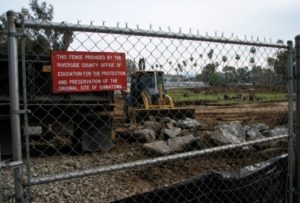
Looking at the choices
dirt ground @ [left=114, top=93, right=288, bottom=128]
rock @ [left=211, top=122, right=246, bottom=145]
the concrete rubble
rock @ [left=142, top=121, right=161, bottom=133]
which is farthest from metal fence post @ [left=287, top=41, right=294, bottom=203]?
rock @ [left=142, top=121, right=161, bottom=133]

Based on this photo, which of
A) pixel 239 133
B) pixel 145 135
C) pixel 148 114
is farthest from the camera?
pixel 148 114

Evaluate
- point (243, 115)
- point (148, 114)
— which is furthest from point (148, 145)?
point (243, 115)

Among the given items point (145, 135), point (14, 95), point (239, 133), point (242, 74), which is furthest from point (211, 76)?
point (145, 135)

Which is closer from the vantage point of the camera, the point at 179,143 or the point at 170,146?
the point at 170,146

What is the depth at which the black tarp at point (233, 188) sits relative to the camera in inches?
142

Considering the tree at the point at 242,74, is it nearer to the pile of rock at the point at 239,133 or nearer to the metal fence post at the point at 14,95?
the metal fence post at the point at 14,95

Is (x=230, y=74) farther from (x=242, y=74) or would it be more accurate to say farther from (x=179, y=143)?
(x=179, y=143)

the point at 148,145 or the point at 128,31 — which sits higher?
the point at 128,31

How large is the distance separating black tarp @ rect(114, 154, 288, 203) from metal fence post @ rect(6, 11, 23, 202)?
3.85 feet

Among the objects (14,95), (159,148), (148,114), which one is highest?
(14,95)

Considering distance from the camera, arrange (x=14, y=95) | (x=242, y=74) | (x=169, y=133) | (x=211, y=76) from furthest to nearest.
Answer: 1. (x=169, y=133)
2. (x=242, y=74)
3. (x=211, y=76)
4. (x=14, y=95)

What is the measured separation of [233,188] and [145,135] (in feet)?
24.5

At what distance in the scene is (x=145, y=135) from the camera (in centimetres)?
1125

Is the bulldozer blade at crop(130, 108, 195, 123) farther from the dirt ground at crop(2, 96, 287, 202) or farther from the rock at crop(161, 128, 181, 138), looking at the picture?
the dirt ground at crop(2, 96, 287, 202)
